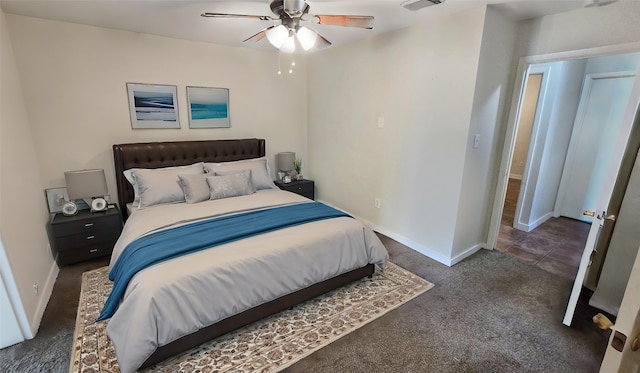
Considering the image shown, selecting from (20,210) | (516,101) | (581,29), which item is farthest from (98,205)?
(581,29)

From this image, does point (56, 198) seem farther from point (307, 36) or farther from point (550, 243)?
point (550, 243)

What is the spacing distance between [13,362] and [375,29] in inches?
161

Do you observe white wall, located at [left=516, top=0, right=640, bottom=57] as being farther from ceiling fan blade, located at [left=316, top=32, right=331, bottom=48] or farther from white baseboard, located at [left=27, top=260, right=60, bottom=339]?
white baseboard, located at [left=27, top=260, right=60, bottom=339]

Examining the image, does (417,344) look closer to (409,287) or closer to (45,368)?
(409,287)

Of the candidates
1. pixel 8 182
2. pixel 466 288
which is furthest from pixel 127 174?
pixel 466 288

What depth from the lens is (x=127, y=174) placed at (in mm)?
3160

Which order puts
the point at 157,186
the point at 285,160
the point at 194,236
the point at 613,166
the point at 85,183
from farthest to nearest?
the point at 285,160
the point at 157,186
the point at 85,183
the point at 194,236
the point at 613,166

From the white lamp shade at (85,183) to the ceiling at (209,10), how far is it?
1.48 meters

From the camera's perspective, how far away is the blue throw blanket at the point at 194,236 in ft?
6.15

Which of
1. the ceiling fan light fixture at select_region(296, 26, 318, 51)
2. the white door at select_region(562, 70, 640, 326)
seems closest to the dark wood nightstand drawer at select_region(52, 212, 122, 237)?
the ceiling fan light fixture at select_region(296, 26, 318, 51)

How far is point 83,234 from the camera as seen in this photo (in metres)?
2.87

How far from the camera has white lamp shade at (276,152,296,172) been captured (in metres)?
4.30

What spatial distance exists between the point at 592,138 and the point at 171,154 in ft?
18.6

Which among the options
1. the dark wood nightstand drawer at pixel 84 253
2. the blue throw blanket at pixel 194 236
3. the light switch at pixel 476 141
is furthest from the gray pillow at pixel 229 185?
the light switch at pixel 476 141
